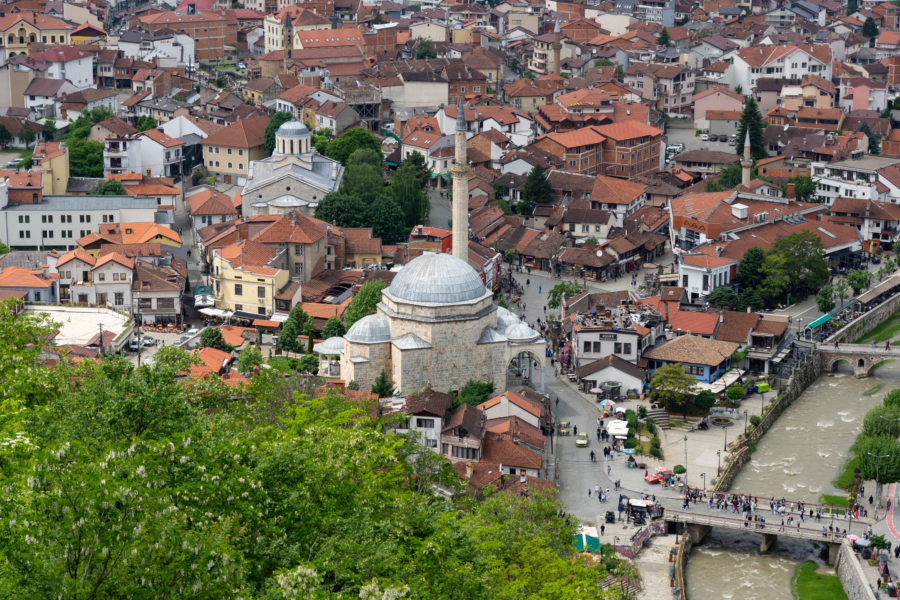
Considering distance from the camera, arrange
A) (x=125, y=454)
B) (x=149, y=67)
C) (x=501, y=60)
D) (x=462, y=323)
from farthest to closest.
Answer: (x=501, y=60), (x=149, y=67), (x=462, y=323), (x=125, y=454)

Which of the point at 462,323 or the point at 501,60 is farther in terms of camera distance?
the point at 501,60

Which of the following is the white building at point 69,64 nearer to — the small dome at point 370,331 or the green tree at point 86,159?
the green tree at point 86,159

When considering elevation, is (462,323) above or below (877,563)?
above

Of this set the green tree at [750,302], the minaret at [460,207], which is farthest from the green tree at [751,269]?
the minaret at [460,207]

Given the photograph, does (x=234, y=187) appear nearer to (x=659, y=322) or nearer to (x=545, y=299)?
(x=545, y=299)

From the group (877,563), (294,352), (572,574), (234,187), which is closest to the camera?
(572,574)

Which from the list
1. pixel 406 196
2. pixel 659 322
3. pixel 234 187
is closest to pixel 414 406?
pixel 659 322

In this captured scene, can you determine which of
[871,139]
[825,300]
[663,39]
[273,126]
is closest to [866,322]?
[825,300]
